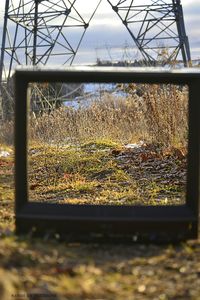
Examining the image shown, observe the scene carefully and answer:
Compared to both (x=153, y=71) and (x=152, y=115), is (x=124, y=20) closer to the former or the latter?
(x=152, y=115)

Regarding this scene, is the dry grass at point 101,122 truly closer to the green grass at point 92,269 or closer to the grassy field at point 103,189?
the grassy field at point 103,189

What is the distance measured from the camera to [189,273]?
3.59 meters

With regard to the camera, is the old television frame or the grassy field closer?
the grassy field

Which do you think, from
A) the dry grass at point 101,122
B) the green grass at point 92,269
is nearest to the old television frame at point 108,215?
the green grass at point 92,269

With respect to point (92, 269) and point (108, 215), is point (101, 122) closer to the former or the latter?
point (108, 215)

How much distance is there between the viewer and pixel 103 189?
7348mm

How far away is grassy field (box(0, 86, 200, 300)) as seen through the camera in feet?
10.5

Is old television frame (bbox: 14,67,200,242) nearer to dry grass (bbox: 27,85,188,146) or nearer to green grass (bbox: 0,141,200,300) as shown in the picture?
green grass (bbox: 0,141,200,300)

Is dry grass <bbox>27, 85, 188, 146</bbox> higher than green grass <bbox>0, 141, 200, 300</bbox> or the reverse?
higher

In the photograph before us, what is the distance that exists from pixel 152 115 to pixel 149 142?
667 mm

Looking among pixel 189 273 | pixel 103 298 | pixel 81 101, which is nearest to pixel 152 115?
pixel 81 101

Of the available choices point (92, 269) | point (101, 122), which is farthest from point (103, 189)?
point (101, 122)

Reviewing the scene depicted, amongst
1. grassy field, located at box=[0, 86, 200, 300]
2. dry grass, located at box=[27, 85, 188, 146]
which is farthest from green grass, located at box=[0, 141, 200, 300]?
dry grass, located at box=[27, 85, 188, 146]

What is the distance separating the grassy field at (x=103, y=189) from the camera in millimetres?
3211
